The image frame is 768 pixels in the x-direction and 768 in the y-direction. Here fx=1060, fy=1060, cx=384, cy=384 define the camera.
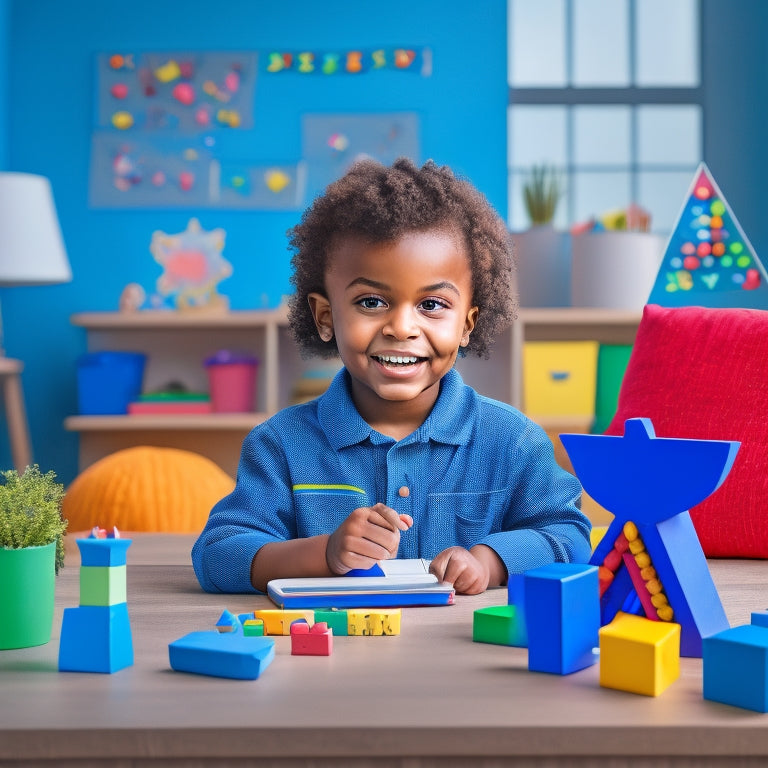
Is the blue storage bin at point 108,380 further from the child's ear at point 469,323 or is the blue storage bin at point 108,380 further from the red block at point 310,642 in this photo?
the red block at point 310,642

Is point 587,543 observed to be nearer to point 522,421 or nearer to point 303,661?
point 522,421

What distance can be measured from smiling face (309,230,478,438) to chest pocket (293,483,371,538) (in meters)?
0.12

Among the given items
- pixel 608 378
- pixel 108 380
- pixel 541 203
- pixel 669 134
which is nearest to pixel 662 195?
pixel 669 134

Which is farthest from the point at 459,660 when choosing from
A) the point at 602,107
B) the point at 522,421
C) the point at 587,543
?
the point at 602,107

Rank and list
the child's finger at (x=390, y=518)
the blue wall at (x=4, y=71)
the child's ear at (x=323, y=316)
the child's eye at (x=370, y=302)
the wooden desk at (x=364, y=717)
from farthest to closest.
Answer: the blue wall at (x=4, y=71) < the child's ear at (x=323, y=316) < the child's eye at (x=370, y=302) < the child's finger at (x=390, y=518) < the wooden desk at (x=364, y=717)

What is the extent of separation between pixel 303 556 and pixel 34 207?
2.55 metres

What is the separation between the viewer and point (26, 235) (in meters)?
3.22

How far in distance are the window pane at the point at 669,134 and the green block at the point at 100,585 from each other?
3941 mm

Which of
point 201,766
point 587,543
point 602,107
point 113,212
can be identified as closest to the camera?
point 201,766

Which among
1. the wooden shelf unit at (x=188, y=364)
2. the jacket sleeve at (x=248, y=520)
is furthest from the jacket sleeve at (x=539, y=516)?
the wooden shelf unit at (x=188, y=364)

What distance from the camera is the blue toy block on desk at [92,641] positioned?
703 mm

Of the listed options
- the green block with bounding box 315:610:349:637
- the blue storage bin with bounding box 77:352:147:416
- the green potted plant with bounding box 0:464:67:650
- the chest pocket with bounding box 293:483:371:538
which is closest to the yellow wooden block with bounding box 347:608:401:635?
the green block with bounding box 315:610:349:637

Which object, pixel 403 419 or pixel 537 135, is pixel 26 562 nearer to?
pixel 403 419

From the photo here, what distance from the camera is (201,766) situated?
0.58m
